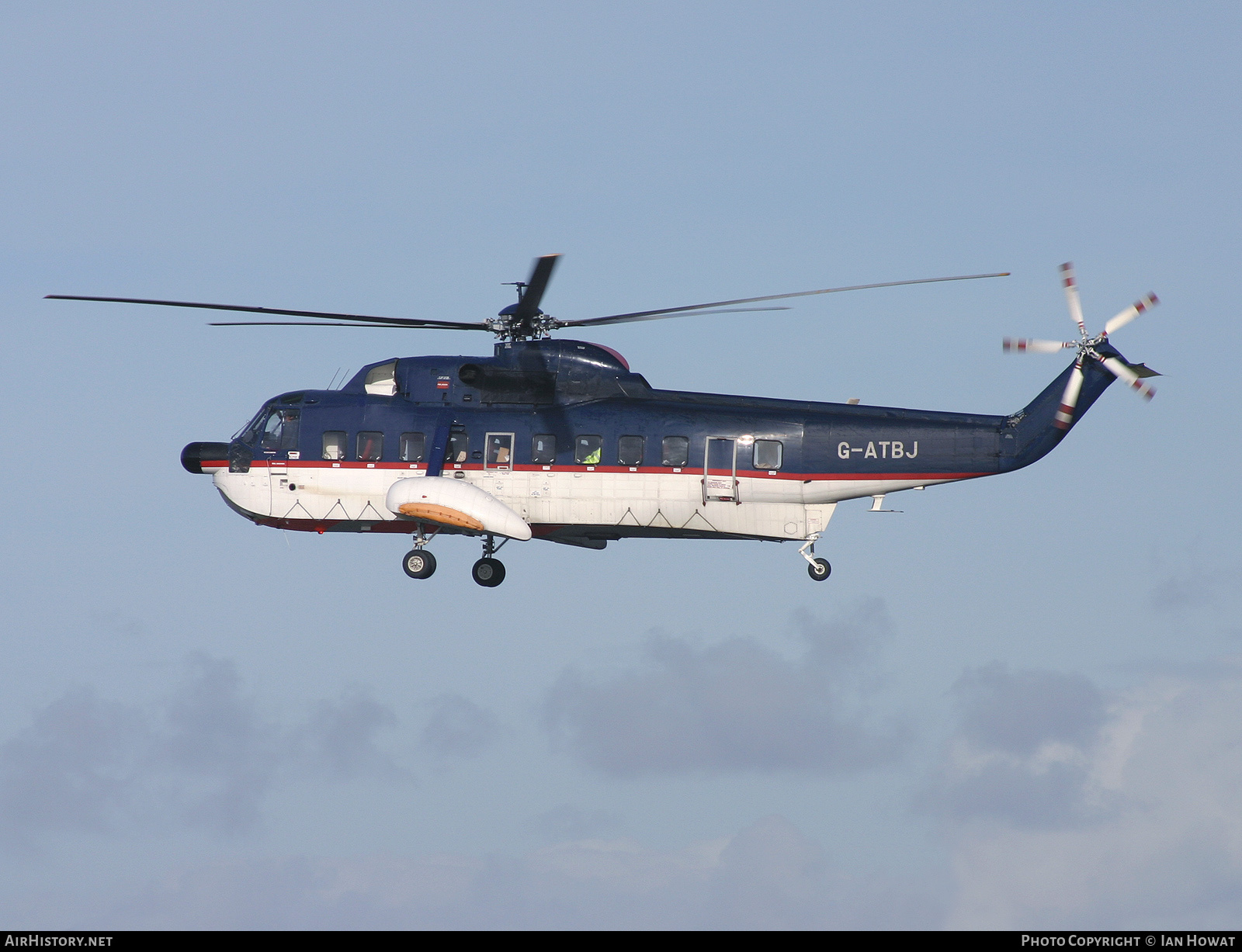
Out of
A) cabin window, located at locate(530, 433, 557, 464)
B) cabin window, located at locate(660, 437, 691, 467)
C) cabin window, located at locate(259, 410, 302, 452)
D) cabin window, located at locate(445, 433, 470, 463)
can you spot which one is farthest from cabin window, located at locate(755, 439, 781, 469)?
cabin window, located at locate(259, 410, 302, 452)

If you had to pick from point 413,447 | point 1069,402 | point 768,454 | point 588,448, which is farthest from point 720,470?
point 1069,402

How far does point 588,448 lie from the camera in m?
44.6

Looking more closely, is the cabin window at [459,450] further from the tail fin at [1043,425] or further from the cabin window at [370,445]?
the tail fin at [1043,425]

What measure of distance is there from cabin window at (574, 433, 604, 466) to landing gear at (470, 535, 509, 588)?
12.9ft

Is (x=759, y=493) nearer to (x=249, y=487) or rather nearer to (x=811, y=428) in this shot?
(x=811, y=428)

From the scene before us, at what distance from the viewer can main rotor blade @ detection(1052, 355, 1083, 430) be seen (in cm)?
4294

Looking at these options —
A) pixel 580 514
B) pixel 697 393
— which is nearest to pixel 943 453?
pixel 697 393

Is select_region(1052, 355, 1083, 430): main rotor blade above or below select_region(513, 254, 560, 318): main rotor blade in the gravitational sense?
below

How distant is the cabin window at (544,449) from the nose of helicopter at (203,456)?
9177 millimetres

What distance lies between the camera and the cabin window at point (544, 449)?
44688 mm

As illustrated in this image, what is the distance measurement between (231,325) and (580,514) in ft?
34.2

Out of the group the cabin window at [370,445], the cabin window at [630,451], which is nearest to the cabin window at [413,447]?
the cabin window at [370,445]

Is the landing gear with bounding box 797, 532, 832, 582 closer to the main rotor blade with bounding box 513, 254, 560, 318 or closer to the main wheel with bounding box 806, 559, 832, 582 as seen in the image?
the main wheel with bounding box 806, 559, 832, 582

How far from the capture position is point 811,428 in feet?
144
